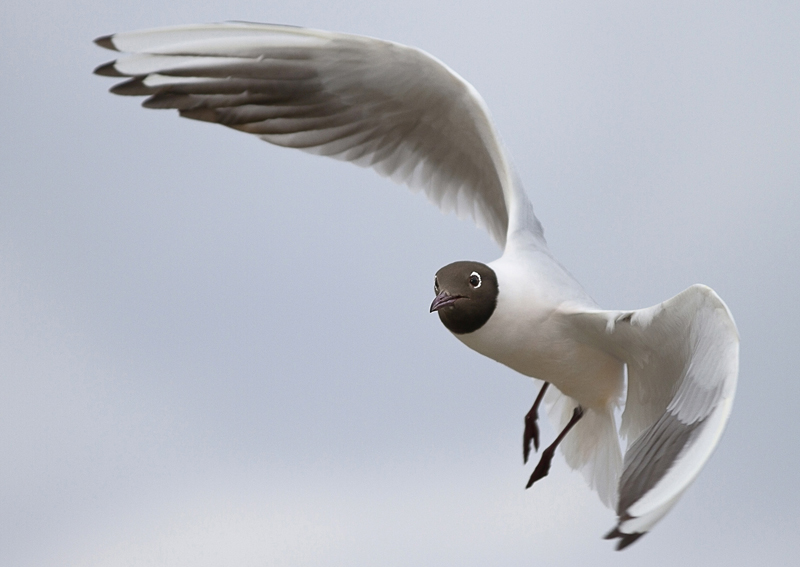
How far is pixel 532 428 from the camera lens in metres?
4.73

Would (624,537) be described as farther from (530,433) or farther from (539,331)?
(530,433)

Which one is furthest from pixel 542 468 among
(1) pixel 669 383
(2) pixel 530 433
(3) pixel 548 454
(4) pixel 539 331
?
(1) pixel 669 383

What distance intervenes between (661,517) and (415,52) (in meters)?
2.42

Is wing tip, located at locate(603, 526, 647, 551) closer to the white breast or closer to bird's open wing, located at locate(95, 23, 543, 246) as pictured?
the white breast

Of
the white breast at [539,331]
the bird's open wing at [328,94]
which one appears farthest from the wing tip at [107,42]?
the white breast at [539,331]

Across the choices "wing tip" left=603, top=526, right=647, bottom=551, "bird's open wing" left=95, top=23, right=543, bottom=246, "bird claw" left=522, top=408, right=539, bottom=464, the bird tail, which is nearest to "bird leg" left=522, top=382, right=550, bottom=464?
"bird claw" left=522, top=408, right=539, bottom=464

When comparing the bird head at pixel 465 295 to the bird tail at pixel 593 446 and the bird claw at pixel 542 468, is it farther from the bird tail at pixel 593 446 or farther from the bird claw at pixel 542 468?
the bird tail at pixel 593 446

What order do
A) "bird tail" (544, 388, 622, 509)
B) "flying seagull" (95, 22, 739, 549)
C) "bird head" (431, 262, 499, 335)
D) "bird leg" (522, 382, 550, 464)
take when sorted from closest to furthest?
"flying seagull" (95, 22, 739, 549) → "bird head" (431, 262, 499, 335) → "bird tail" (544, 388, 622, 509) → "bird leg" (522, 382, 550, 464)

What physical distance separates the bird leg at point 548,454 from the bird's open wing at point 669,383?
1.80ft

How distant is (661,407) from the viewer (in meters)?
3.75

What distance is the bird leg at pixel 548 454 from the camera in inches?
169

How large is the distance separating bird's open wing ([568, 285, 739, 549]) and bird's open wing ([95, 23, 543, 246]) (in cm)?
76

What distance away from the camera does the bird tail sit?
454cm

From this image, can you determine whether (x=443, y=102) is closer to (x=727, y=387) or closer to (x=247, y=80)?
(x=247, y=80)
